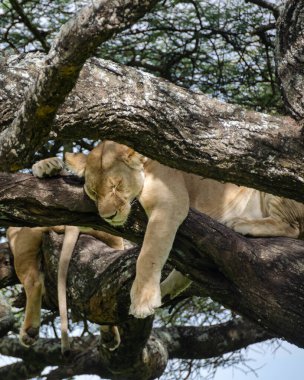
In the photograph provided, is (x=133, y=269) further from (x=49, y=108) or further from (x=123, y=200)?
(x=49, y=108)

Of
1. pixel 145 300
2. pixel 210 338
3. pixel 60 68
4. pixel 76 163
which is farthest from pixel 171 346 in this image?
pixel 60 68

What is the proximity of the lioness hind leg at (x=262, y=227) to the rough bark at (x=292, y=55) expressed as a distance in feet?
3.87

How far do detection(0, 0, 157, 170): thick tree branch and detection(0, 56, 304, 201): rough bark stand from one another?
0.74 ft

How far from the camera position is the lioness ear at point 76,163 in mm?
4461

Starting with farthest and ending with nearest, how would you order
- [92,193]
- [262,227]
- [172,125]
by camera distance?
[262,227] → [92,193] → [172,125]

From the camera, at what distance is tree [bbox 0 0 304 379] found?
300 cm

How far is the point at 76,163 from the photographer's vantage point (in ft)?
14.7

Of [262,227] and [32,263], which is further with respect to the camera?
[32,263]

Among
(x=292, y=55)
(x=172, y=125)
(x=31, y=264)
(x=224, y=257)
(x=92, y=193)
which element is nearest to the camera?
(x=172, y=125)

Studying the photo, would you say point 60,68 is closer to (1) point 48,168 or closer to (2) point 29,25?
(1) point 48,168

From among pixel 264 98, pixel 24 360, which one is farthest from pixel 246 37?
pixel 24 360

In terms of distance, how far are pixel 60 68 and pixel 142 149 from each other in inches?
25.0

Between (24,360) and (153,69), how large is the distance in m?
2.45

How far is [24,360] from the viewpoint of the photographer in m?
6.79
